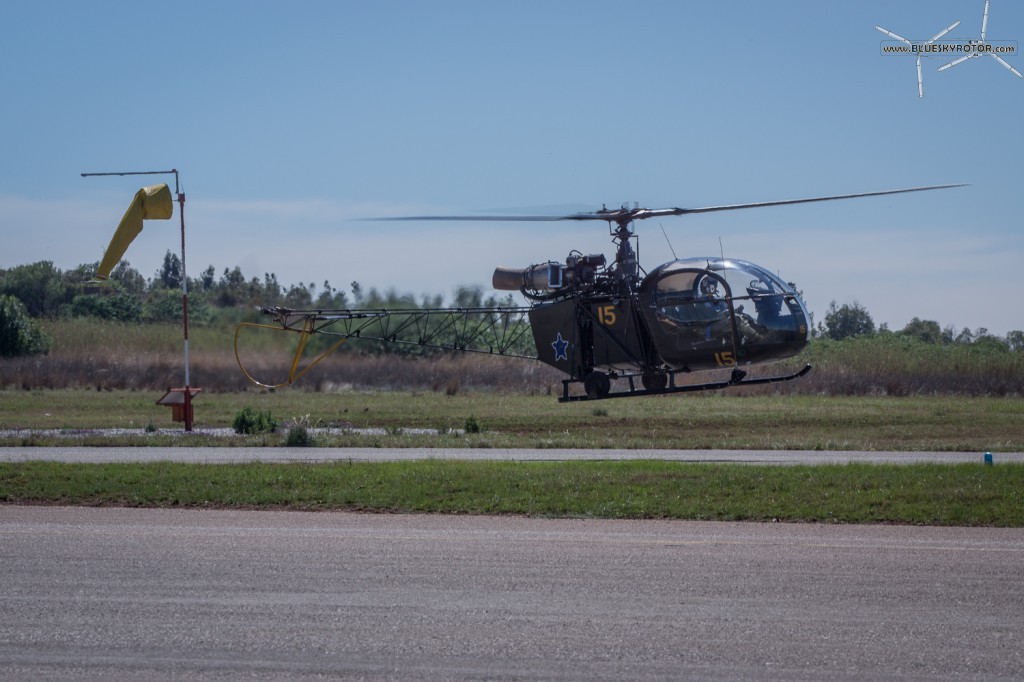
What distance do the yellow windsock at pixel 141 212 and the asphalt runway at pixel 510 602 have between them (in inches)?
575

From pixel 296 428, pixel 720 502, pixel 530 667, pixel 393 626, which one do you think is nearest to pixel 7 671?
pixel 393 626

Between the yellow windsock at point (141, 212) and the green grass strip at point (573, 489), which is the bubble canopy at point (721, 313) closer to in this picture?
the green grass strip at point (573, 489)

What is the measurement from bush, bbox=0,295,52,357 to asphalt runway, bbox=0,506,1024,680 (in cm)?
3662

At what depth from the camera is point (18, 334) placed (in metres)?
46.8

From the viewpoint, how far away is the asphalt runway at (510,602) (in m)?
7.46

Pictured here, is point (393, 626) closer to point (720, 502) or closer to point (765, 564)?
point (765, 564)

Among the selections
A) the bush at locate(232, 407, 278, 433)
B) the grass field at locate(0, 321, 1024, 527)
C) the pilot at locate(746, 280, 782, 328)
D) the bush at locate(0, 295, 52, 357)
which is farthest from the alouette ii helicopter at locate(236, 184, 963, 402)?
the bush at locate(0, 295, 52, 357)

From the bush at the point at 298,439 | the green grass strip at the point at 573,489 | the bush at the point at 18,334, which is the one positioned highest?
the bush at the point at 18,334

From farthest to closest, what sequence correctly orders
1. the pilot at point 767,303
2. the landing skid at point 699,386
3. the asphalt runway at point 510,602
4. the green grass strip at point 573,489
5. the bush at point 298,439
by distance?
the bush at point 298,439
the landing skid at point 699,386
the pilot at point 767,303
the green grass strip at point 573,489
the asphalt runway at point 510,602

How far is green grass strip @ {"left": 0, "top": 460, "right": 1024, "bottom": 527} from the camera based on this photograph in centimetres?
1343

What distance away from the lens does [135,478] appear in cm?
1628

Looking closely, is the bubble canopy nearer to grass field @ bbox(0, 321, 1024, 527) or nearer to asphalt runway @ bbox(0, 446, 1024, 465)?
asphalt runway @ bbox(0, 446, 1024, 465)

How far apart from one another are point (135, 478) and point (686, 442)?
41.6 ft

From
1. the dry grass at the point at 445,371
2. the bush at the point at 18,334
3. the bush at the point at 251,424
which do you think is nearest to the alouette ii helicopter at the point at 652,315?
the bush at the point at 251,424
